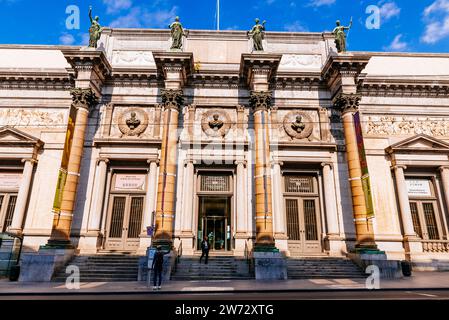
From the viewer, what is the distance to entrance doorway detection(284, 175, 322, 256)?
17.0 meters

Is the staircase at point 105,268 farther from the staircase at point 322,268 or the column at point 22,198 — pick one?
the staircase at point 322,268

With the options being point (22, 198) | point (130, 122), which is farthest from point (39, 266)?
point (130, 122)

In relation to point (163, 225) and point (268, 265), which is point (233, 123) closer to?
point (163, 225)

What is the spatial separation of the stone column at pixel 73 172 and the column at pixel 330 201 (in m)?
14.3

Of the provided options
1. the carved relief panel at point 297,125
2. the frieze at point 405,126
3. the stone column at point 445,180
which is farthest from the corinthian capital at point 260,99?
the stone column at point 445,180

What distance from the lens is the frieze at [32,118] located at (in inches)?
731

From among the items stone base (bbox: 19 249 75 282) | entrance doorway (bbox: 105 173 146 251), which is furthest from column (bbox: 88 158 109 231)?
stone base (bbox: 19 249 75 282)

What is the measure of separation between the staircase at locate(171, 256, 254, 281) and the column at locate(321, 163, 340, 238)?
569 cm

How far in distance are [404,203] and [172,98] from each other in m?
15.3

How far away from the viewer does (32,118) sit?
18.8 meters

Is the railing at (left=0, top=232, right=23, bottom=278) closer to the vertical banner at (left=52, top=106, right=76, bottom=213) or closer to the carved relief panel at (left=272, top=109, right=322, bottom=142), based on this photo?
the vertical banner at (left=52, top=106, right=76, bottom=213)
